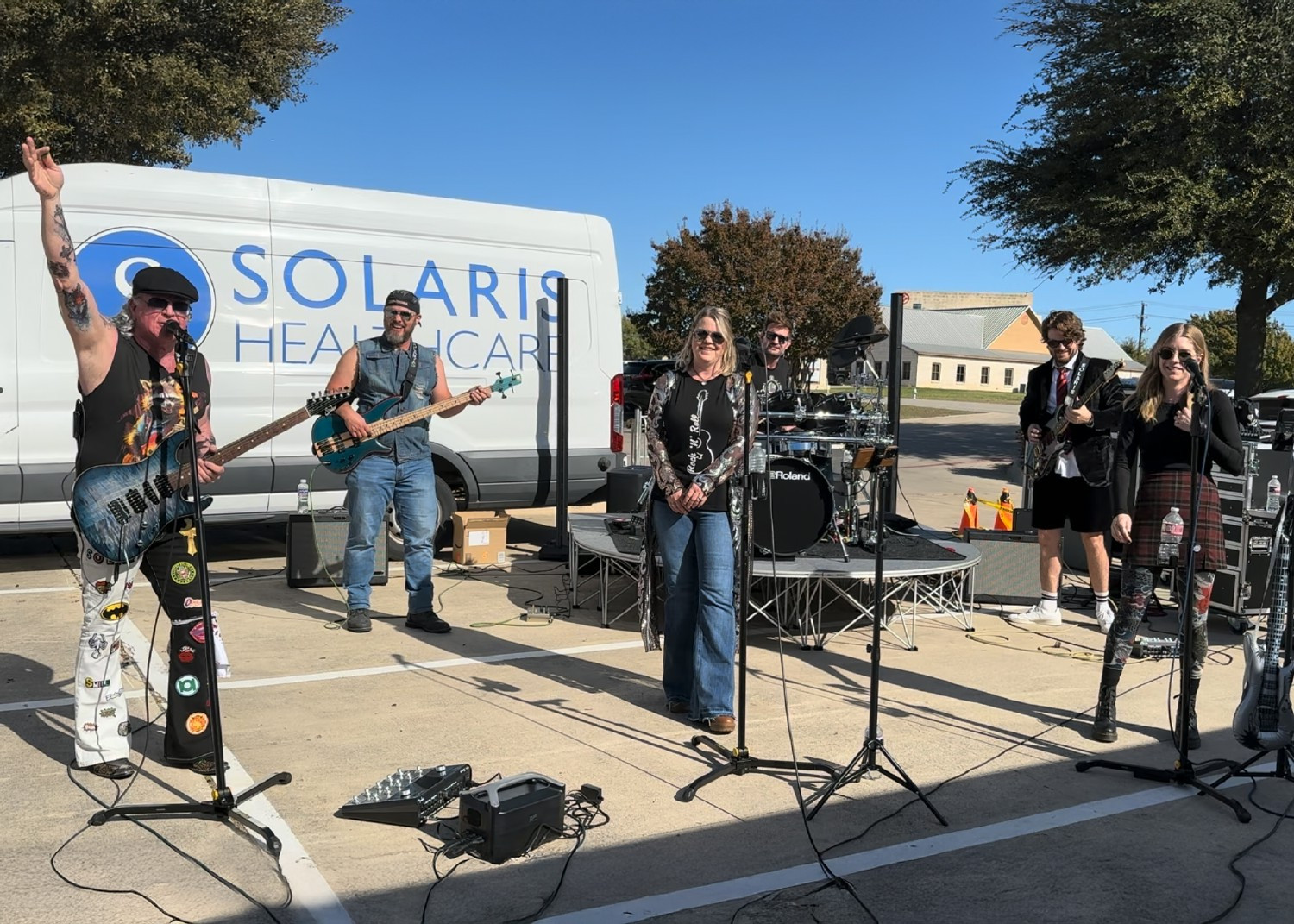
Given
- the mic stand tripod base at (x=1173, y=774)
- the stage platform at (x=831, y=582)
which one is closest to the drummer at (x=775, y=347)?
the stage platform at (x=831, y=582)

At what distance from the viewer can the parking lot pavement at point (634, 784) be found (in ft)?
10.8

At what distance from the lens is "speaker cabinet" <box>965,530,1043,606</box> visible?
760 cm

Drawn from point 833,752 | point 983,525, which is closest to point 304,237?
point 833,752

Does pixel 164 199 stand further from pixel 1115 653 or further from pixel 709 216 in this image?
pixel 709 216

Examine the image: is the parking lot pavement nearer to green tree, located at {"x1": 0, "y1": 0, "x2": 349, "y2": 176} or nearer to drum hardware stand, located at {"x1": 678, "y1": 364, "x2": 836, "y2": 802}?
drum hardware stand, located at {"x1": 678, "y1": 364, "x2": 836, "y2": 802}

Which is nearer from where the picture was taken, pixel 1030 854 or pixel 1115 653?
pixel 1030 854

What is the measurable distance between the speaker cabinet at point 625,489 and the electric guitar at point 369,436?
1910 millimetres

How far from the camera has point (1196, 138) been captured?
51.8 ft

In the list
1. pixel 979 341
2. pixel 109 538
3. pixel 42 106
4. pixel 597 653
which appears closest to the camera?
pixel 109 538

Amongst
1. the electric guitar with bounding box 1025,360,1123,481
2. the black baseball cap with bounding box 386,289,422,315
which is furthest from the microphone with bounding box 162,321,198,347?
the electric guitar with bounding box 1025,360,1123,481

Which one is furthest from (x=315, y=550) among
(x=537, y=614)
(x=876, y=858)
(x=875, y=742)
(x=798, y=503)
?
(x=876, y=858)

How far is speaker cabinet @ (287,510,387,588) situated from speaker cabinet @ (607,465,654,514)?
1.86 m

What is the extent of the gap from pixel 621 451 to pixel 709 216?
109 ft

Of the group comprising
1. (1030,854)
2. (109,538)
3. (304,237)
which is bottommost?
(1030,854)
